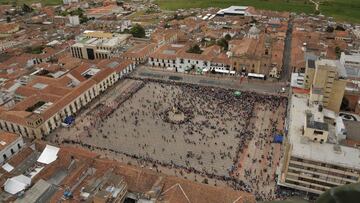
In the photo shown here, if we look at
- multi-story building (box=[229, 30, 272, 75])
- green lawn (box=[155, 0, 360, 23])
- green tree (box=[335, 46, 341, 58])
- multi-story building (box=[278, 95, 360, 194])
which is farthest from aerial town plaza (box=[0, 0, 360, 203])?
green lawn (box=[155, 0, 360, 23])

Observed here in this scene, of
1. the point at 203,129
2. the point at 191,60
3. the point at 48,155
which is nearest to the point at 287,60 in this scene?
the point at 191,60

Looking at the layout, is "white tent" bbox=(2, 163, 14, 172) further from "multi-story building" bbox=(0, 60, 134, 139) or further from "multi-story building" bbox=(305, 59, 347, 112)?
"multi-story building" bbox=(305, 59, 347, 112)

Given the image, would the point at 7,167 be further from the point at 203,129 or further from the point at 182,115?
the point at 203,129

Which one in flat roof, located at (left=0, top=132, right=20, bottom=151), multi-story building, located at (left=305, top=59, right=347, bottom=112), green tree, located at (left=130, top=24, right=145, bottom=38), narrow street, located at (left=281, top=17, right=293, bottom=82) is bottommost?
narrow street, located at (left=281, top=17, right=293, bottom=82)

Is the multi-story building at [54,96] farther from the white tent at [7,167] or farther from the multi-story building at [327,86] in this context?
the multi-story building at [327,86]

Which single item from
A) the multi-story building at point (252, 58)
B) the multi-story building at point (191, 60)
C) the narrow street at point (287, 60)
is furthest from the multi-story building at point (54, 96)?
the narrow street at point (287, 60)

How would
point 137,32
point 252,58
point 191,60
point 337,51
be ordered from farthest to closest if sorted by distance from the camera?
point 137,32 < point 337,51 < point 191,60 < point 252,58
